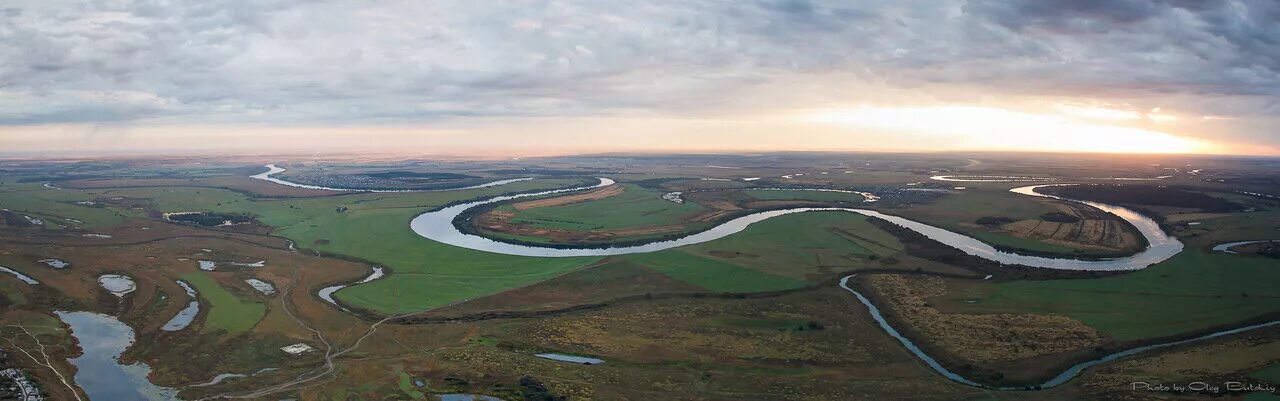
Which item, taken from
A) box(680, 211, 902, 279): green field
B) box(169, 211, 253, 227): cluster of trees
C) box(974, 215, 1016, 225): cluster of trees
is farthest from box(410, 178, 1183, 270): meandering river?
box(169, 211, 253, 227): cluster of trees

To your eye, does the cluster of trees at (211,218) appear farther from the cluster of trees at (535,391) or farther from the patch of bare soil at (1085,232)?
the patch of bare soil at (1085,232)

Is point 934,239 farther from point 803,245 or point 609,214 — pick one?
point 609,214

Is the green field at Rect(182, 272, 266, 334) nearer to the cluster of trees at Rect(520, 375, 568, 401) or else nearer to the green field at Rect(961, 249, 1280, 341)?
the cluster of trees at Rect(520, 375, 568, 401)

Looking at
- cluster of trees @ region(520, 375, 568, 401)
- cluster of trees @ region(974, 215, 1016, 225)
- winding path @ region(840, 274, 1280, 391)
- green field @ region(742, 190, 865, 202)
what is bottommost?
cluster of trees @ region(520, 375, 568, 401)

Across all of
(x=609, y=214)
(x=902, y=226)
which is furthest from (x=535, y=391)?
(x=609, y=214)

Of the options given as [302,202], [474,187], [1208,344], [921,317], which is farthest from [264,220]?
[1208,344]

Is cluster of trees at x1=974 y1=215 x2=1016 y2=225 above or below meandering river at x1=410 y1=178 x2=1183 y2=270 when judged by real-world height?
above
